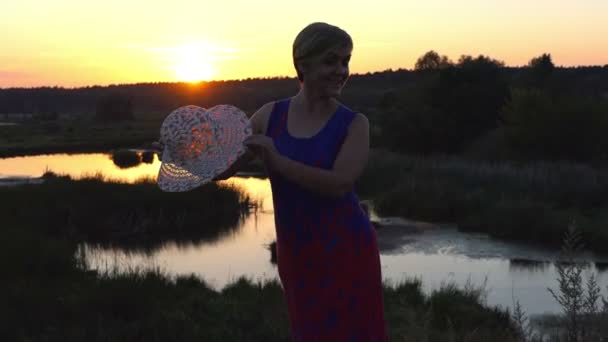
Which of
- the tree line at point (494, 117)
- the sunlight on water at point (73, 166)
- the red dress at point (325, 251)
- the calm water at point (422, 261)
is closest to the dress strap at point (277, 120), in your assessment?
the red dress at point (325, 251)

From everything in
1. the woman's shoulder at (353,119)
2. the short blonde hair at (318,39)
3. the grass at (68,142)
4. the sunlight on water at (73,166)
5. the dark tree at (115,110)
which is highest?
the dark tree at (115,110)

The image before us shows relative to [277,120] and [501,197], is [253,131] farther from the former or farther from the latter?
[501,197]

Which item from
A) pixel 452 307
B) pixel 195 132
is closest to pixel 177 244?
pixel 452 307

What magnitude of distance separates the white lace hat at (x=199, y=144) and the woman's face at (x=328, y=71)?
232 mm

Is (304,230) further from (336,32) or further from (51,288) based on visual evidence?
(51,288)

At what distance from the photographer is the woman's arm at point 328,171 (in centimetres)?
196

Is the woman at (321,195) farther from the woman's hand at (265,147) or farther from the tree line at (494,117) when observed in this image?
the tree line at (494,117)

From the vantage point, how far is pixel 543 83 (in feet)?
105

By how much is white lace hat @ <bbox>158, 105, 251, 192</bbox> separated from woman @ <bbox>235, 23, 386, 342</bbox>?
2.3 inches

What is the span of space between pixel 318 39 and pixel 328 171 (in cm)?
38

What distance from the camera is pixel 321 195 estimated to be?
80.4 inches

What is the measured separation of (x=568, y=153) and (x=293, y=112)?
883 inches

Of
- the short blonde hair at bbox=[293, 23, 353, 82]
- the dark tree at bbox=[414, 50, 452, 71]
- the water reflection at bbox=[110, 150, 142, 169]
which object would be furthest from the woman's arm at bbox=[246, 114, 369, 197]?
the dark tree at bbox=[414, 50, 452, 71]

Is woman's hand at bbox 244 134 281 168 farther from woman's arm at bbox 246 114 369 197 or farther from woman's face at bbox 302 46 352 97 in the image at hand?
woman's face at bbox 302 46 352 97
